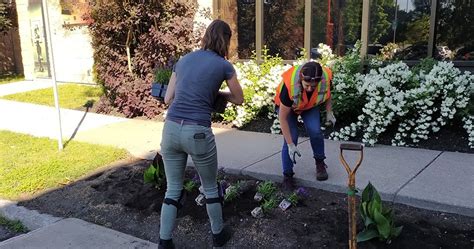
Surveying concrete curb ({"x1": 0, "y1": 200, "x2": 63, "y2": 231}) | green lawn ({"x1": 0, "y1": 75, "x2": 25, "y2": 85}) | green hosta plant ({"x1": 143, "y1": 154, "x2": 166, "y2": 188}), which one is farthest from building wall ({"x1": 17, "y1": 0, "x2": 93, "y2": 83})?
green hosta plant ({"x1": 143, "y1": 154, "x2": 166, "y2": 188})

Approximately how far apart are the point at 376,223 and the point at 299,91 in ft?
4.25

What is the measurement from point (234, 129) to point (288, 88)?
3.19 meters

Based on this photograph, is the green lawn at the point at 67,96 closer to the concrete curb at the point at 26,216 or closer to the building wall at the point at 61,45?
the building wall at the point at 61,45

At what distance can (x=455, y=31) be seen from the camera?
6695 millimetres

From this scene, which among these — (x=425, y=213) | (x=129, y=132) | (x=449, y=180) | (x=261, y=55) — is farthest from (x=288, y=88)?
(x=261, y=55)

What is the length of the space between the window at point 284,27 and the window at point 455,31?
7.36 ft

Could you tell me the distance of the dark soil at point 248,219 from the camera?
10.9ft

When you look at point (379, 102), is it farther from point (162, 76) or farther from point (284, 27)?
point (162, 76)

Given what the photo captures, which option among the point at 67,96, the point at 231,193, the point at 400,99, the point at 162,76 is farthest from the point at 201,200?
the point at 67,96

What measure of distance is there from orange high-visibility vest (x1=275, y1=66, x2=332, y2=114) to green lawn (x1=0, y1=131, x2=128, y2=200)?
8.78ft

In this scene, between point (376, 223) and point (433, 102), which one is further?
point (433, 102)

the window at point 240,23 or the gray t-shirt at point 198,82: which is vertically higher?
the window at point 240,23

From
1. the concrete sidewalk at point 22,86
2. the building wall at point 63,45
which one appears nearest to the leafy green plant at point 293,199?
the building wall at point 63,45

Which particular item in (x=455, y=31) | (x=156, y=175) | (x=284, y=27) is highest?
(x=284, y=27)
